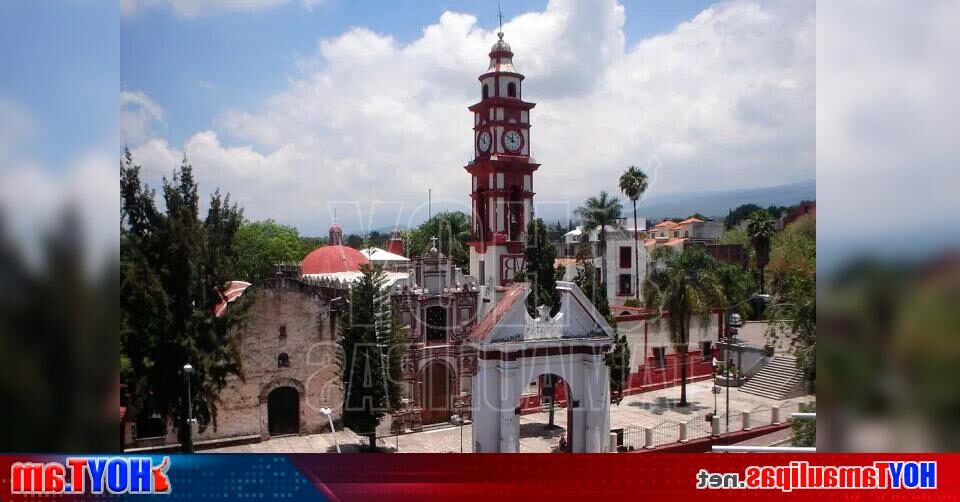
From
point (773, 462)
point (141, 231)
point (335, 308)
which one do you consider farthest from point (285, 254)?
point (773, 462)

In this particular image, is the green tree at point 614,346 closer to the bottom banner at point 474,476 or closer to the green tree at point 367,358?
the green tree at point 367,358

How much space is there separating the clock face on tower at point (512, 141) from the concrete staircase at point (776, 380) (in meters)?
6.51

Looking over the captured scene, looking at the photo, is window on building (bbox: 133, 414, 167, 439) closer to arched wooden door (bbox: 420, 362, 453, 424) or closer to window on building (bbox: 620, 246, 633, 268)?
arched wooden door (bbox: 420, 362, 453, 424)

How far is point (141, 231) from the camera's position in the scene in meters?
7.64

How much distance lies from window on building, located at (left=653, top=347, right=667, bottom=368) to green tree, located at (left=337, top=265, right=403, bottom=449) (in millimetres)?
5236

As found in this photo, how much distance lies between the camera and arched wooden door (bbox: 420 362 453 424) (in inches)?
432

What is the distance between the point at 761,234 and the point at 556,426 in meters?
4.97

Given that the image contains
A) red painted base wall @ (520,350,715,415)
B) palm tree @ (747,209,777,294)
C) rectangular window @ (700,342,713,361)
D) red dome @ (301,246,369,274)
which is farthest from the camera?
red dome @ (301,246,369,274)

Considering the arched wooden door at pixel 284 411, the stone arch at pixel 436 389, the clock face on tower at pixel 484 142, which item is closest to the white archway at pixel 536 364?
the stone arch at pixel 436 389

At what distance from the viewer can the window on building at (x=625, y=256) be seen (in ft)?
45.2

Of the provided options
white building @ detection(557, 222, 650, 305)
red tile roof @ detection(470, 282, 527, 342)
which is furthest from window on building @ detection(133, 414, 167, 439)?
white building @ detection(557, 222, 650, 305)

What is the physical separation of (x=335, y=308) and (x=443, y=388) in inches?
103

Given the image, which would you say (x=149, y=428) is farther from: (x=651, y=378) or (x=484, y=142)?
(x=651, y=378)

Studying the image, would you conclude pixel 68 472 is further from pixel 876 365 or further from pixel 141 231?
pixel 876 365
